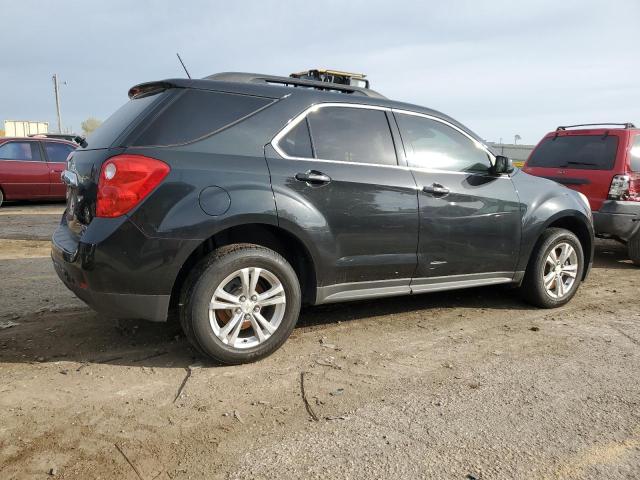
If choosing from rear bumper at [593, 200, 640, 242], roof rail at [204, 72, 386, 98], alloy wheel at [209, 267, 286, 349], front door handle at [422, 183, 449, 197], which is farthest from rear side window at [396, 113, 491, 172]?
rear bumper at [593, 200, 640, 242]

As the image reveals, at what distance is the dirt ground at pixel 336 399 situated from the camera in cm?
234

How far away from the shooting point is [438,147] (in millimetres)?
4191

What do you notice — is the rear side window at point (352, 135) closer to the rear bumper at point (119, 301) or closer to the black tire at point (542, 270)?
the rear bumper at point (119, 301)

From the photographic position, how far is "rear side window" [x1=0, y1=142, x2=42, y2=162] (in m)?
11.4

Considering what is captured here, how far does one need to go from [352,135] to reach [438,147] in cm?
84

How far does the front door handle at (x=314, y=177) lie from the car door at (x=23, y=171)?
1036 cm

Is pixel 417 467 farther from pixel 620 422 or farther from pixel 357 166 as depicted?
pixel 357 166

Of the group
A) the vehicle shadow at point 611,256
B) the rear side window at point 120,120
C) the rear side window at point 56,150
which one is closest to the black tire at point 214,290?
the rear side window at point 120,120

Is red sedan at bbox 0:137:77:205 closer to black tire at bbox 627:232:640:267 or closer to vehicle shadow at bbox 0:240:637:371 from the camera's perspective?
vehicle shadow at bbox 0:240:637:371

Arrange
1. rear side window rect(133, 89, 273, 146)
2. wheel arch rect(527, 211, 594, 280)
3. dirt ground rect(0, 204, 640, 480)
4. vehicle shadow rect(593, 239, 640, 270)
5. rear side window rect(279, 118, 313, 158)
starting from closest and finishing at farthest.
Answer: dirt ground rect(0, 204, 640, 480), rear side window rect(133, 89, 273, 146), rear side window rect(279, 118, 313, 158), wheel arch rect(527, 211, 594, 280), vehicle shadow rect(593, 239, 640, 270)

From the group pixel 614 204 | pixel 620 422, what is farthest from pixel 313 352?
pixel 614 204

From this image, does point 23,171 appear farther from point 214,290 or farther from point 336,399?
point 336,399

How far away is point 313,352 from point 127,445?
1472 mm

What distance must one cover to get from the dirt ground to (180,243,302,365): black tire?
12 cm
